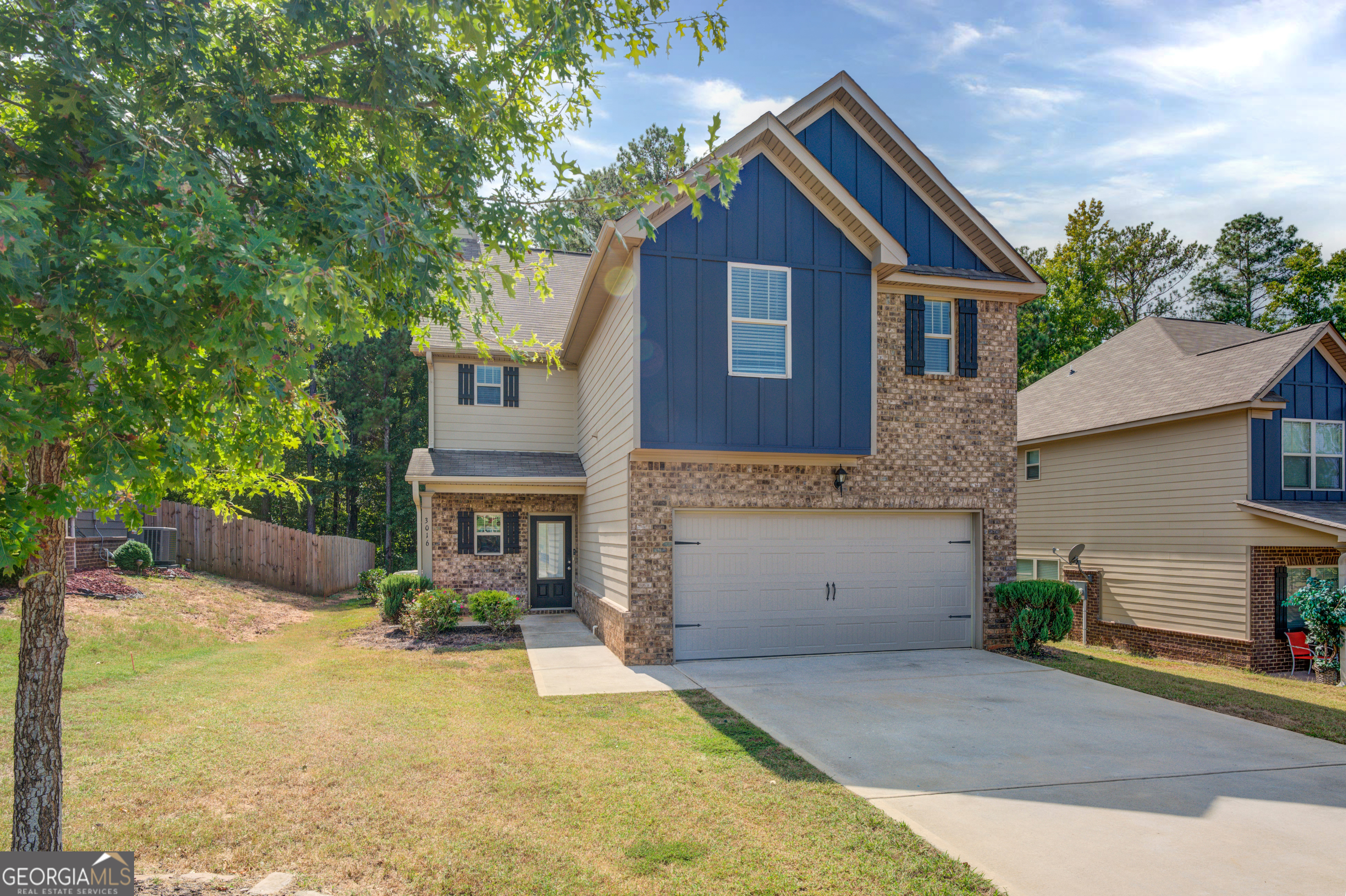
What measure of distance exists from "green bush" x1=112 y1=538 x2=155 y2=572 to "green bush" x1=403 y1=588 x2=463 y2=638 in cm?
659

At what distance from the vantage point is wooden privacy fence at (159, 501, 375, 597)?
17938mm

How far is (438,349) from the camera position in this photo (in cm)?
1545

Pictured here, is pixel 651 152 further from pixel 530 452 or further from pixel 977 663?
pixel 977 663

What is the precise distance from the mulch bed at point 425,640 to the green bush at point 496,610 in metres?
0.16

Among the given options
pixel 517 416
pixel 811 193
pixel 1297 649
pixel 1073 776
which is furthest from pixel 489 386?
pixel 1297 649

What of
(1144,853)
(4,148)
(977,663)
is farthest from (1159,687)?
(4,148)

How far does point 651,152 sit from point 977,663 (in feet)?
→ 91.4

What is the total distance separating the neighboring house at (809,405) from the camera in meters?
9.97

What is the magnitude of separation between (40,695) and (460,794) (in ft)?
8.27

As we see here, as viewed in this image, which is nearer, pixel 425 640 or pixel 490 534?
pixel 425 640

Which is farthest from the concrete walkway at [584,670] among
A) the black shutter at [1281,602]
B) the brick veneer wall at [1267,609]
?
the black shutter at [1281,602]

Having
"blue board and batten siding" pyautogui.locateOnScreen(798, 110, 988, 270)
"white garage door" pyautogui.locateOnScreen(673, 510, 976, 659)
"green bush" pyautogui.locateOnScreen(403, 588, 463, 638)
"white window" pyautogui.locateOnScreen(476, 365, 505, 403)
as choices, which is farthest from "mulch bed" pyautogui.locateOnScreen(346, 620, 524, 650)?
"blue board and batten siding" pyautogui.locateOnScreen(798, 110, 988, 270)

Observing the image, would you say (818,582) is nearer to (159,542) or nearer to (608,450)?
(608,450)

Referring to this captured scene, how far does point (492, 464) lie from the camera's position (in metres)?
15.2
